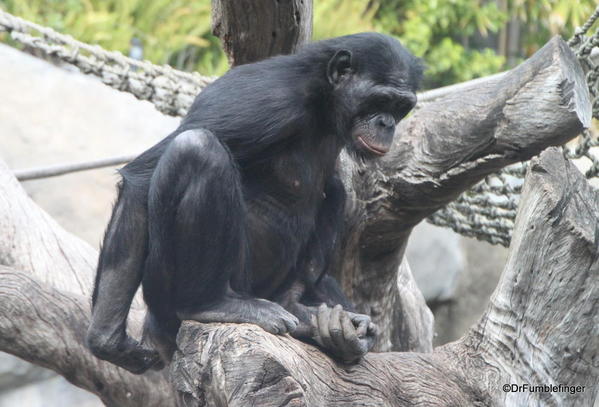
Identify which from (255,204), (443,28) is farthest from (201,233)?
(443,28)

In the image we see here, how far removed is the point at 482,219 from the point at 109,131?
202 inches

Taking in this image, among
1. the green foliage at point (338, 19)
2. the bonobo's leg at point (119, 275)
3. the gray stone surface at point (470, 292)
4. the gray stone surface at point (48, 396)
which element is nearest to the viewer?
the bonobo's leg at point (119, 275)

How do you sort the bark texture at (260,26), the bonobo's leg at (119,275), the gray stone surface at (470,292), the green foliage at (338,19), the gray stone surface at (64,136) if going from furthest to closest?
the green foliage at (338,19) → the gray stone surface at (470,292) → the gray stone surface at (64,136) → the bark texture at (260,26) → the bonobo's leg at (119,275)

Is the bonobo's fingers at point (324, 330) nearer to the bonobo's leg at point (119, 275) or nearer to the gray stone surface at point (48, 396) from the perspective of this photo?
the bonobo's leg at point (119, 275)

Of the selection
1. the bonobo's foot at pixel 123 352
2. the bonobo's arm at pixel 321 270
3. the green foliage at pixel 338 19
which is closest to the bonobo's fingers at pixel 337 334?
the bonobo's arm at pixel 321 270

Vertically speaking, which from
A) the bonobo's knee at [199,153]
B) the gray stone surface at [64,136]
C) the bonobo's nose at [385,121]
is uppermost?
the bonobo's nose at [385,121]

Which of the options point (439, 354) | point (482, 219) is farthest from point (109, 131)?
point (439, 354)

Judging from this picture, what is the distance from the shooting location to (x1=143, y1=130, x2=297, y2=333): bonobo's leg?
3.37m

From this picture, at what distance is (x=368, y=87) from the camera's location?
3893 mm

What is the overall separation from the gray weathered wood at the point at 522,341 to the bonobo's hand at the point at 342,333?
0.06m

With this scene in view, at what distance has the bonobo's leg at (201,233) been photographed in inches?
132

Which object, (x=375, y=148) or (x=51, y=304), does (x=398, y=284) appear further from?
(x=51, y=304)

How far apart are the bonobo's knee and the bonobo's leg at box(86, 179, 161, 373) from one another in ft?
0.97

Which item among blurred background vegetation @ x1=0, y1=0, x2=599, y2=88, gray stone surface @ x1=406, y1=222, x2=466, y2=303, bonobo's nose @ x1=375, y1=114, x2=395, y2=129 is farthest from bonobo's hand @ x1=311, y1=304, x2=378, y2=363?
blurred background vegetation @ x1=0, y1=0, x2=599, y2=88
